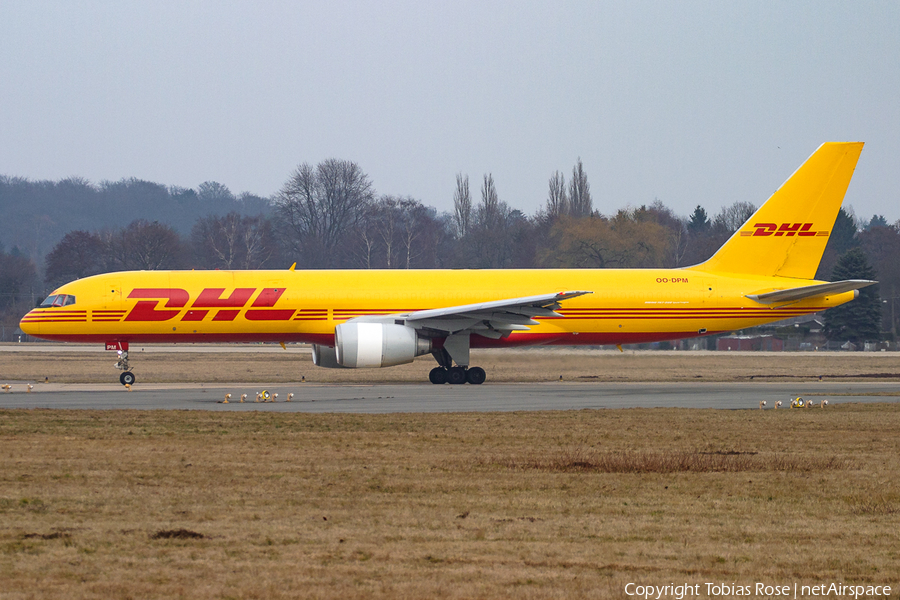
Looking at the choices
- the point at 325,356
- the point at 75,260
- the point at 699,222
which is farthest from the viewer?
the point at 699,222

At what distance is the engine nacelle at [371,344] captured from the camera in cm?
2720

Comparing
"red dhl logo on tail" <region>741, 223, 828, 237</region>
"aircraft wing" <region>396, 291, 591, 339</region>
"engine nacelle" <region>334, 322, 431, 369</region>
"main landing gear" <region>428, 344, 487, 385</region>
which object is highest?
"red dhl logo on tail" <region>741, 223, 828, 237</region>

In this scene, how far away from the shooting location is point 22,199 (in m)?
196

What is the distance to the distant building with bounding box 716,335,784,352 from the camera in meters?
60.8

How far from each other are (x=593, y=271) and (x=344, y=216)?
219ft

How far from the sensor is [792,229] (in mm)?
31438

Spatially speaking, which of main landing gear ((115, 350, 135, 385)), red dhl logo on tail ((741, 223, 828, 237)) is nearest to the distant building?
red dhl logo on tail ((741, 223, 828, 237))

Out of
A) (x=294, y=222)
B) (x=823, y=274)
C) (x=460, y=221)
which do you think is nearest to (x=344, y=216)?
(x=294, y=222)

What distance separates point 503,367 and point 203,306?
12.3m

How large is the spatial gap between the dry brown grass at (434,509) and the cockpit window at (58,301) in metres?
13.4

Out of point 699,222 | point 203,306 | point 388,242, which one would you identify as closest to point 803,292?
point 203,306

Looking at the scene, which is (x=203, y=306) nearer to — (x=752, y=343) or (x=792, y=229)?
(x=792, y=229)

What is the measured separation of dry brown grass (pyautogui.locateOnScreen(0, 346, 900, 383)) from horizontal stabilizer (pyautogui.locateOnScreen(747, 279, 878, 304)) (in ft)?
10.6

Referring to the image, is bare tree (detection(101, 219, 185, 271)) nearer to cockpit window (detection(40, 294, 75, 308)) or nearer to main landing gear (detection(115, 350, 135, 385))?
cockpit window (detection(40, 294, 75, 308))
